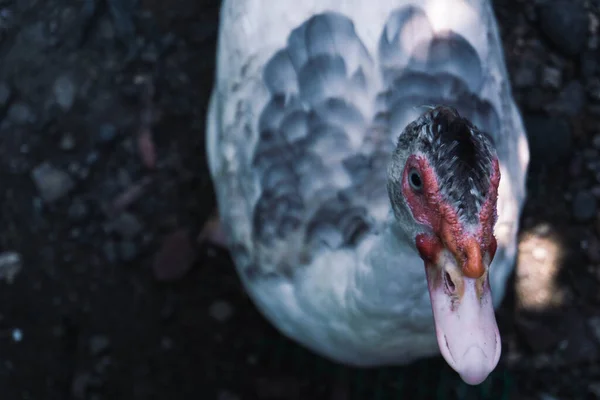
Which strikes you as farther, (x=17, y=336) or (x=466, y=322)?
(x=17, y=336)

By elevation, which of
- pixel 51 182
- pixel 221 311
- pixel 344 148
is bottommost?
pixel 221 311

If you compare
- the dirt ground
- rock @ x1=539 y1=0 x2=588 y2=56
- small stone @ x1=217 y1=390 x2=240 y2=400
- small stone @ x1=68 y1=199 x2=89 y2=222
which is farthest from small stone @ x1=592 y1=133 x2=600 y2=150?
small stone @ x1=68 y1=199 x2=89 y2=222

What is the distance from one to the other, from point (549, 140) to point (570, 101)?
0.61 ft

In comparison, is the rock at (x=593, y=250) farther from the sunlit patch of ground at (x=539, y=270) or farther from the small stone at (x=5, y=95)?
the small stone at (x=5, y=95)

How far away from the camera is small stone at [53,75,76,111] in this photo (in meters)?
2.51

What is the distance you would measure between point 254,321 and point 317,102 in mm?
795

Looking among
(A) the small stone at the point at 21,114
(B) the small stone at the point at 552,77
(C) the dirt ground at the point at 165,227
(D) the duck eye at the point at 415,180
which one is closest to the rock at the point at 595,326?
(C) the dirt ground at the point at 165,227

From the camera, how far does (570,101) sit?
2447mm

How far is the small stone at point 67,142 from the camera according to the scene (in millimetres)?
2461

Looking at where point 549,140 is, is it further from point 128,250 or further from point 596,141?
point 128,250

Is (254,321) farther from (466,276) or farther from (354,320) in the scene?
(466,276)

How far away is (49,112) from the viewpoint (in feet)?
8.20

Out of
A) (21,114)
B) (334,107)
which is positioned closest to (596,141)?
(334,107)

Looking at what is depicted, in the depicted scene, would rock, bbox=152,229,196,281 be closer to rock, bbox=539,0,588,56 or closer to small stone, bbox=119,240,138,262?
small stone, bbox=119,240,138,262
